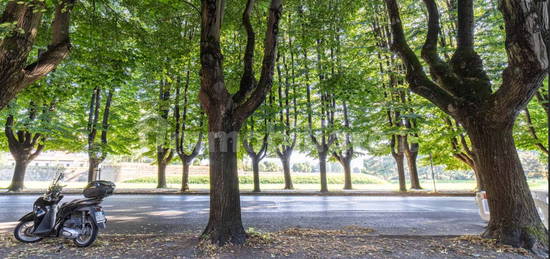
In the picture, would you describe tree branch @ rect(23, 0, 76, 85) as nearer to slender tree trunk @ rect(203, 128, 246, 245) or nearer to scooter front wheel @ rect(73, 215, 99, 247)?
scooter front wheel @ rect(73, 215, 99, 247)

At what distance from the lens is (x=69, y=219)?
500 cm

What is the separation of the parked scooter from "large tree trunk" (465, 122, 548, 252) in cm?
726

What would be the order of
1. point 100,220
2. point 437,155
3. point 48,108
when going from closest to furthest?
1. point 100,220
2. point 48,108
3. point 437,155

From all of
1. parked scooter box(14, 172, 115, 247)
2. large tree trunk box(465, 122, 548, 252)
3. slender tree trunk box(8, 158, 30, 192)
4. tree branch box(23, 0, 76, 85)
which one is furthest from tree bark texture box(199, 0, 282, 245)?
slender tree trunk box(8, 158, 30, 192)

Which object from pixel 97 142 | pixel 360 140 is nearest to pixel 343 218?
pixel 360 140

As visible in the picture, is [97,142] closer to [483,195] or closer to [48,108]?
[48,108]

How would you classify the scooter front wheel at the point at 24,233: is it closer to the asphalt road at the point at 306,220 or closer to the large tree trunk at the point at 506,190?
the asphalt road at the point at 306,220

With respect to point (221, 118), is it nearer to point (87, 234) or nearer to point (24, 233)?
point (87, 234)

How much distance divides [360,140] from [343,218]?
33.8ft

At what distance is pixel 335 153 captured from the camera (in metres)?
19.2

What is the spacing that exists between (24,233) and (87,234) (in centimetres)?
140

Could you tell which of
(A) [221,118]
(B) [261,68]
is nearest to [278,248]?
(A) [221,118]

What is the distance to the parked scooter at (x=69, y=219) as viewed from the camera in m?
4.82

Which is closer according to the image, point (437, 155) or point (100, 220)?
point (100, 220)
